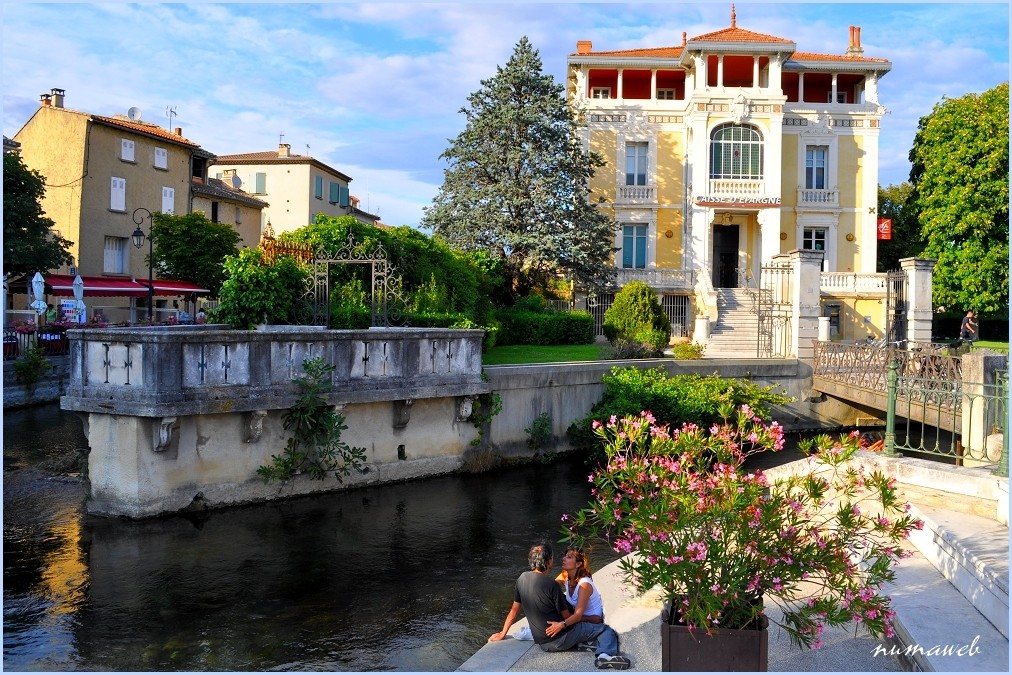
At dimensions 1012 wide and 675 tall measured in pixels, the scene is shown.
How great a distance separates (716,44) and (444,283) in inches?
778

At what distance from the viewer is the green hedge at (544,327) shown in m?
27.4

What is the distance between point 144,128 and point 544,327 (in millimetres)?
23032

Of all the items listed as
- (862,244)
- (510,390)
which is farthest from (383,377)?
(862,244)

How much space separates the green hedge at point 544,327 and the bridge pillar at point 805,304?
7.07 metres

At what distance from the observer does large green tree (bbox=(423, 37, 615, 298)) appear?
30656 millimetres

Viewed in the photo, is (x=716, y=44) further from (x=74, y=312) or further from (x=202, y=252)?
(x=74, y=312)

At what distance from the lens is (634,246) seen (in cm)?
3753

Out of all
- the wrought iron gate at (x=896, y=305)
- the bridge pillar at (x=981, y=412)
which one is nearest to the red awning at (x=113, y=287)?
the wrought iron gate at (x=896, y=305)

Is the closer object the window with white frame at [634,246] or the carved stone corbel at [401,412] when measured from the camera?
the carved stone corbel at [401,412]

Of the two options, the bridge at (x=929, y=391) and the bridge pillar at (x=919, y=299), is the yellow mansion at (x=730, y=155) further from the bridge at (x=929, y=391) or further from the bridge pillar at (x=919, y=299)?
the bridge at (x=929, y=391)

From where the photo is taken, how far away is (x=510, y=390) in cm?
1816

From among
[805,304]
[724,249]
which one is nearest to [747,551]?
[805,304]

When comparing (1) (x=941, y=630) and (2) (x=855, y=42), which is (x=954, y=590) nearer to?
(1) (x=941, y=630)

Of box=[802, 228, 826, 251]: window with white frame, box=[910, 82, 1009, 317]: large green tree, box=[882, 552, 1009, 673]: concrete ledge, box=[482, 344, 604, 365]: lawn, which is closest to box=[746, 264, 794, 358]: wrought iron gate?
box=[482, 344, 604, 365]: lawn
